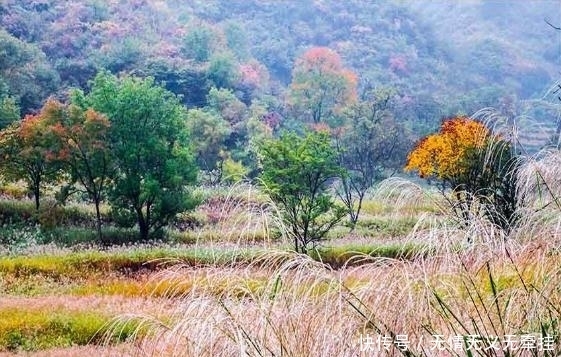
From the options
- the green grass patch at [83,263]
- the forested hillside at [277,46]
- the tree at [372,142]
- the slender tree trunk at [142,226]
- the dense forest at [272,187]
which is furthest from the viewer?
the forested hillside at [277,46]

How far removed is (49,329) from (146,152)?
10378 millimetres

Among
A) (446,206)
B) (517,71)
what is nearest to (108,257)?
(446,206)

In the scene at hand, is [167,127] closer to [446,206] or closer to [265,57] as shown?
[446,206]

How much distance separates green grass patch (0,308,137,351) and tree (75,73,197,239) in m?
9.33

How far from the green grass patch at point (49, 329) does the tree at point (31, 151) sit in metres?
9.43

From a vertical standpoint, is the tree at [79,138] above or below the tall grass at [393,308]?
above

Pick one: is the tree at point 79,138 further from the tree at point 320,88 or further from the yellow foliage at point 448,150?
the tree at point 320,88

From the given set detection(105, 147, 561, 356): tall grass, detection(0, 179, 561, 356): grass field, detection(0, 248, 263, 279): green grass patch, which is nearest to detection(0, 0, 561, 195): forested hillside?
detection(0, 248, 263, 279): green grass patch

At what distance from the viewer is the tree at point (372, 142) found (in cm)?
2956

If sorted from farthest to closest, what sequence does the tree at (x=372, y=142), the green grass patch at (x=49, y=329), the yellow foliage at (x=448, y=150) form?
the tree at (x=372, y=142), the yellow foliage at (x=448, y=150), the green grass patch at (x=49, y=329)

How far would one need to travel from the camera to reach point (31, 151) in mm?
18109

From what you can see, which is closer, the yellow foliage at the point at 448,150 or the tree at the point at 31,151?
the yellow foliage at the point at 448,150

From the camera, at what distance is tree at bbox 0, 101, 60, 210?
18.0 metres

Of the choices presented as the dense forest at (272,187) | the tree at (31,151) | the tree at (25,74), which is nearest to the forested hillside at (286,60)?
the tree at (25,74)
